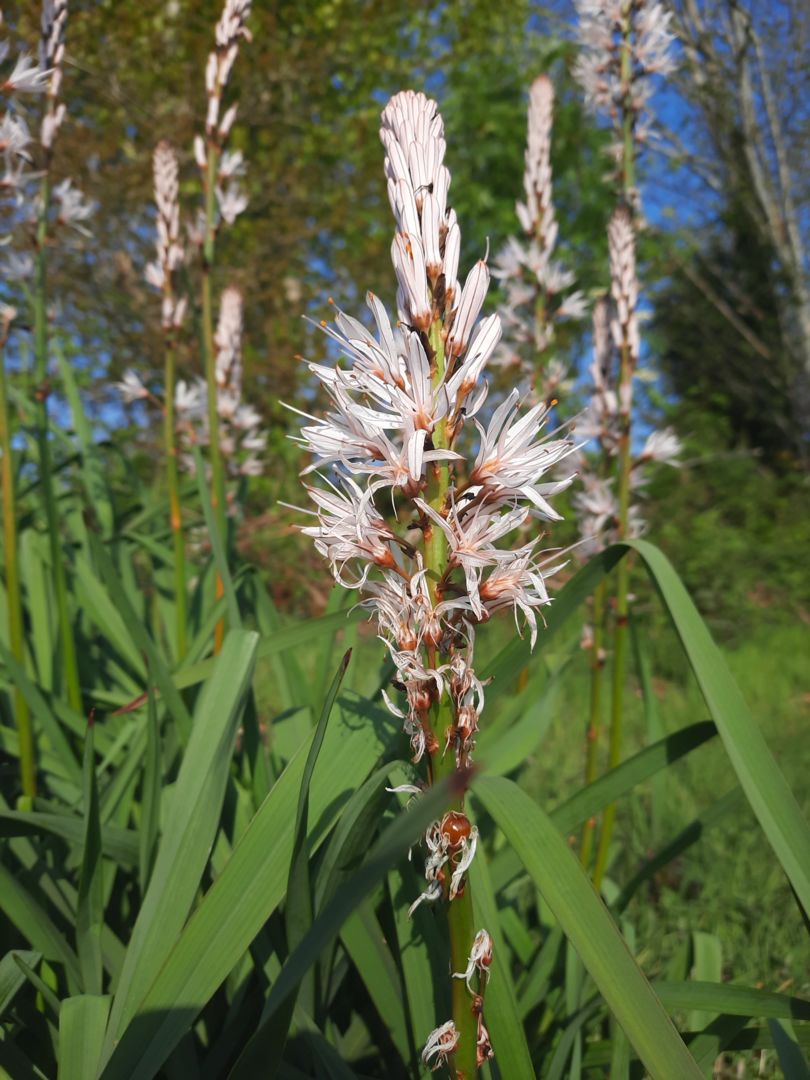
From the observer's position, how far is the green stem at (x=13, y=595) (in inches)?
73.5

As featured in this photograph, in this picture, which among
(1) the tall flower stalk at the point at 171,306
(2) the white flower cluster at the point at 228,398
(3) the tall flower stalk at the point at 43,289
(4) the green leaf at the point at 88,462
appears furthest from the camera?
(2) the white flower cluster at the point at 228,398

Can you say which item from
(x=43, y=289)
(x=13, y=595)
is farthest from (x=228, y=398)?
(x=13, y=595)

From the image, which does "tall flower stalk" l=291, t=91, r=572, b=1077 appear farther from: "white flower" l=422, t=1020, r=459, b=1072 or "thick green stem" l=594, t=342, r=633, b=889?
"thick green stem" l=594, t=342, r=633, b=889

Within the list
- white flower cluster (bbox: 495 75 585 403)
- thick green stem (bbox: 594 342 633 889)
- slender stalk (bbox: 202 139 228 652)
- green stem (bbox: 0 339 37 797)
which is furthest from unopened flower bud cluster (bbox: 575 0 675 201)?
green stem (bbox: 0 339 37 797)

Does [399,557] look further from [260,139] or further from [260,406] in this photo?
[260,139]

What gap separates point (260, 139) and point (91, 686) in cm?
892

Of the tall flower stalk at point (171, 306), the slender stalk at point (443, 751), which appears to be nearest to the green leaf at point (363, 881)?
the slender stalk at point (443, 751)

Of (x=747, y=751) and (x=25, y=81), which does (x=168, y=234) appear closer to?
(x=25, y=81)

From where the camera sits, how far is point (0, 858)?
164 centimetres

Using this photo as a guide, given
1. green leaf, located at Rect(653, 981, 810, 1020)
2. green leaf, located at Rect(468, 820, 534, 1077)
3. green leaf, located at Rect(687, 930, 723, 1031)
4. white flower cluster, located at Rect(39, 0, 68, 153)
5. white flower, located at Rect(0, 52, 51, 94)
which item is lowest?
green leaf, located at Rect(687, 930, 723, 1031)

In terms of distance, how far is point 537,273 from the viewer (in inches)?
103

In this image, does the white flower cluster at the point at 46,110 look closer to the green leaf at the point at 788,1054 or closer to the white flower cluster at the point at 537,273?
the white flower cluster at the point at 537,273

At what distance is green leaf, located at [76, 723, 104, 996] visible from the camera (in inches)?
51.3

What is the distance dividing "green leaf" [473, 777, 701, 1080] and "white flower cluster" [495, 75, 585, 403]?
1401mm
